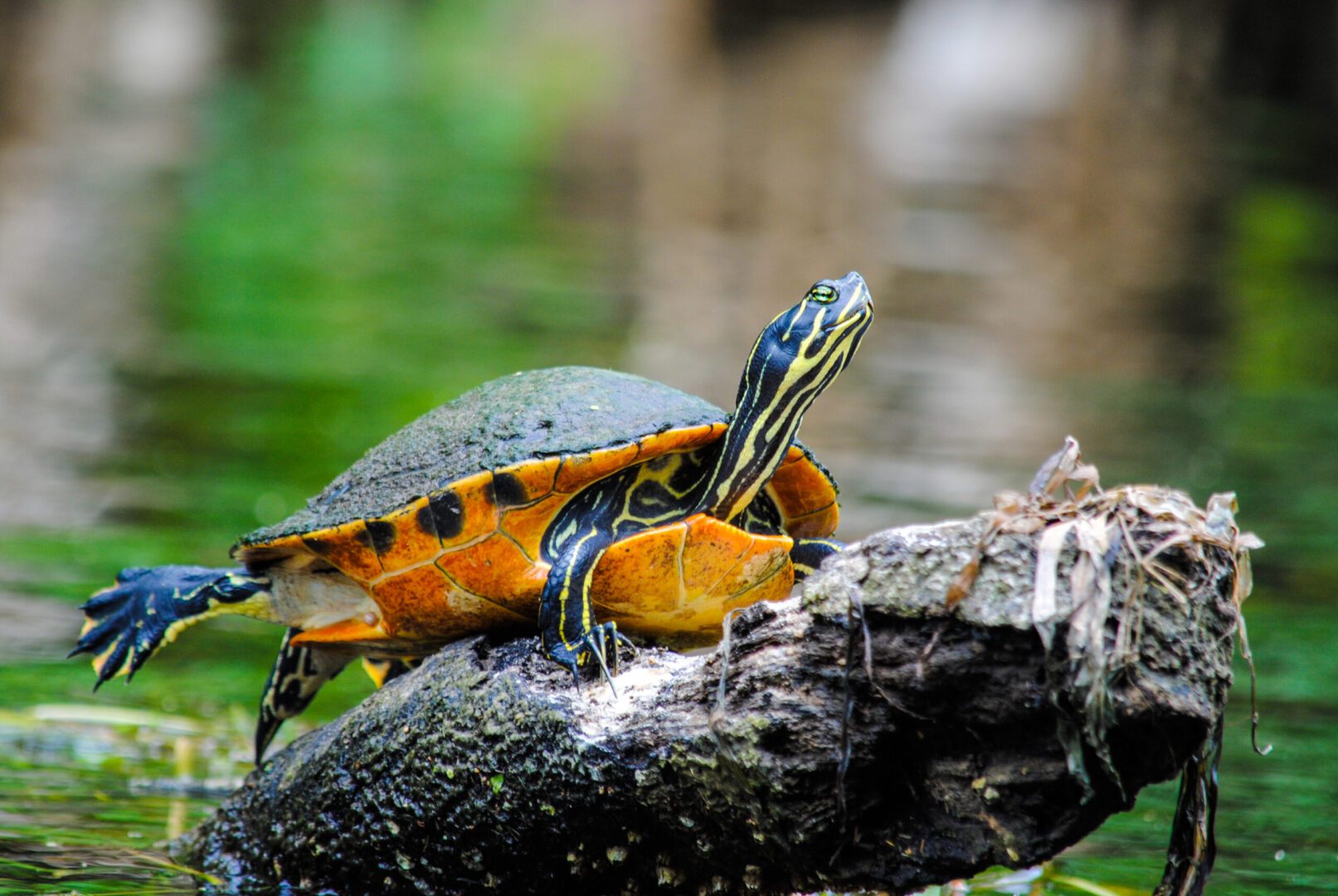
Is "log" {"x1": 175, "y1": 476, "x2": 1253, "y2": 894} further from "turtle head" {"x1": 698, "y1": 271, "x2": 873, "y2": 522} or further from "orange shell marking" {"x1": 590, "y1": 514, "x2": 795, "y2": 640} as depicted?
"turtle head" {"x1": 698, "y1": 271, "x2": 873, "y2": 522}

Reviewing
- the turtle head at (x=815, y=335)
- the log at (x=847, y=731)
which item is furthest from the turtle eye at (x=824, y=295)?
the log at (x=847, y=731)

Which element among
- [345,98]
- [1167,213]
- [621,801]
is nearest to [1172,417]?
[621,801]

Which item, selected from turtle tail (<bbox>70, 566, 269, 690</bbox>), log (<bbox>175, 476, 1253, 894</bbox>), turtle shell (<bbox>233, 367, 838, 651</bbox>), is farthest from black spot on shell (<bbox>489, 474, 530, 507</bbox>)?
turtle tail (<bbox>70, 566, 269, 690</bbox>)

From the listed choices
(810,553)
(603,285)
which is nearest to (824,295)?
(810,553)

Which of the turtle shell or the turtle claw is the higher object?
the turtle shell

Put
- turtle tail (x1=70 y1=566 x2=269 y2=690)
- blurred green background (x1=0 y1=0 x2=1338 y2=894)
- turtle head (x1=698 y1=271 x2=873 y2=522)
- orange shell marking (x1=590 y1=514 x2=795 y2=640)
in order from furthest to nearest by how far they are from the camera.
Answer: blurred green background (x1=0 y1=0 x2=1338 y2=894)
turtle tail (x1=70 y1=566 x2=269 y2=690)
turtle head (x1=698 y1=271 x2=873 y2=522)
orange shell marking (x1=590 y1=514 x2=795 y2=640)

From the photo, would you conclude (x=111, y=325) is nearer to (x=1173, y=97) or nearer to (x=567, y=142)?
(x=567, y=142)

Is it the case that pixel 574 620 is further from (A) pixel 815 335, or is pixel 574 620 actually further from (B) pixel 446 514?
(A) pixel 815 335

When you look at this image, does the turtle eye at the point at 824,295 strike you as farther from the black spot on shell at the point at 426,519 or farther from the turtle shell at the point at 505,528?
the black spot on shell at the point at 426,519
